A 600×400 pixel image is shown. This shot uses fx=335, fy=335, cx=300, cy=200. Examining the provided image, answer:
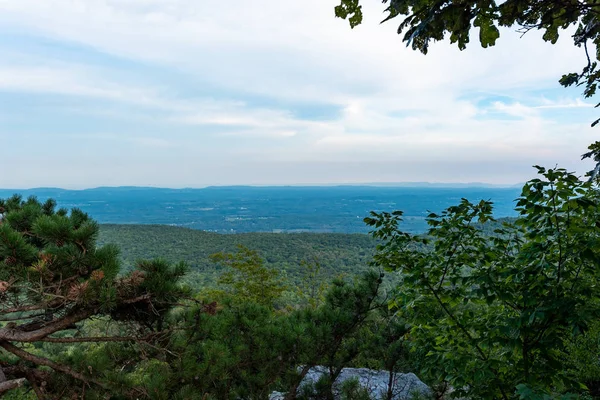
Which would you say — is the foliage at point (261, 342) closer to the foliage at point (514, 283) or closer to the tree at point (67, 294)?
the tree at point (67, 294)

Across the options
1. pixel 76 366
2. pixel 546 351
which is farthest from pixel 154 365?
pixel 546 351

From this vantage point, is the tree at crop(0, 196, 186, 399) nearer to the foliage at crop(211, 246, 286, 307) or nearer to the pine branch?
the pine branch

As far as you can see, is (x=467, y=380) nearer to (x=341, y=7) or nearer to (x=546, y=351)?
(x=546, y=351)

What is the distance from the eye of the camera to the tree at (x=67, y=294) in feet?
7.30

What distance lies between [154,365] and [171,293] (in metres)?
0.66

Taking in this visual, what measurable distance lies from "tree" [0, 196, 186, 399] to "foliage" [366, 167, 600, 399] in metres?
2.02

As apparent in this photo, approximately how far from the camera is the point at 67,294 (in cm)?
228

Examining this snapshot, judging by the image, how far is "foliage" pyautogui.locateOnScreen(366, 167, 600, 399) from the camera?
79.6 inches

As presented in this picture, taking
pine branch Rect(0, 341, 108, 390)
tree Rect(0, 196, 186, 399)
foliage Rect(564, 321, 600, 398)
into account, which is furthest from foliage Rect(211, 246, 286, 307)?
foliage Rect(564, 321, 600, 398)

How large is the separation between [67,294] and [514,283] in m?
3.10

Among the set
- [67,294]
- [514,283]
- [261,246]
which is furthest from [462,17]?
[261,246]

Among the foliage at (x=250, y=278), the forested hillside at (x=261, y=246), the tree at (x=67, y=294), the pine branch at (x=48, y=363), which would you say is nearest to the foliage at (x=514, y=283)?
the tree at (x=67, y=294)

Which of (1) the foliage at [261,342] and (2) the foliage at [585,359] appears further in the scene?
(2) the foliage at [585,359]

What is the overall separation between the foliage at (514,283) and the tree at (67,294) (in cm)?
202
